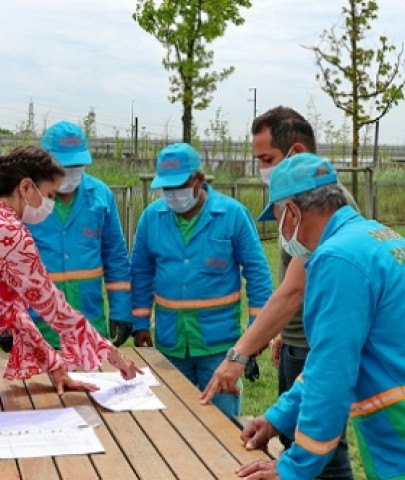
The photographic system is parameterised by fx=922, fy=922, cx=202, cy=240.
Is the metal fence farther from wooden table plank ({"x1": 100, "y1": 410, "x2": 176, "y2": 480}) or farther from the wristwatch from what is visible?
wooden table plank ({"x1": 100, "y1": 410, "x2": 176, "y2": 480})

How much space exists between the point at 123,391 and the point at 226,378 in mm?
462

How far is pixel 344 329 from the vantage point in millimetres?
2117

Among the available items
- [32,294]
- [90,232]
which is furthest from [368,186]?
[32,294]

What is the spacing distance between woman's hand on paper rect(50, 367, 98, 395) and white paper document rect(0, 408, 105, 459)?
0.76 ft

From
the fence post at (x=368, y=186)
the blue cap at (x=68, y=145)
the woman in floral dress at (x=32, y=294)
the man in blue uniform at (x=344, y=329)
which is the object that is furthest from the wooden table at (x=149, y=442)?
the fence post at (x=368, y=186)

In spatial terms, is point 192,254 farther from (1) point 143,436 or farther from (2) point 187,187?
(1) point 143,436

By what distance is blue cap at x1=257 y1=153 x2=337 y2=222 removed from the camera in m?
2.29

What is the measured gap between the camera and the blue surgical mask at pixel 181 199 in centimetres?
405

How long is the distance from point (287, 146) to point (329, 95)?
10.5 meters

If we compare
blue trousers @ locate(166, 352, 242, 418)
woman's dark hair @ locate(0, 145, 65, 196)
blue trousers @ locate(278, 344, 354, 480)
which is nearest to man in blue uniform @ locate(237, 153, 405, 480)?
blue trousers @ locate(278, 344, 354, 480)

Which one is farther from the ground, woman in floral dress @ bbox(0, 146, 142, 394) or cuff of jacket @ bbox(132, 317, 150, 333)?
woman in floral dress @ bbox(0, 146, 142, 394)

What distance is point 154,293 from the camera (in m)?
4.30

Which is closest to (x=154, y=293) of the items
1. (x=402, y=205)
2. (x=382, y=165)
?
(x=402, y=205)

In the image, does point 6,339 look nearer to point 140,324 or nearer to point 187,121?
point 140,324
